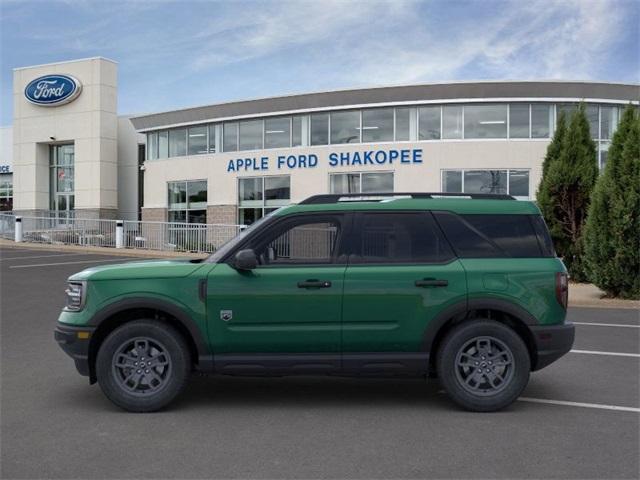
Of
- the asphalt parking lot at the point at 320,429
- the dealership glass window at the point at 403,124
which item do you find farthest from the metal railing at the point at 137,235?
the asphalt parking lot at the point at 320,429

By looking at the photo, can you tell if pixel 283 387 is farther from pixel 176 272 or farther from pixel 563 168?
pixel 563 168

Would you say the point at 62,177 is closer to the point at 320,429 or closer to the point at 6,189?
the point at 6,189

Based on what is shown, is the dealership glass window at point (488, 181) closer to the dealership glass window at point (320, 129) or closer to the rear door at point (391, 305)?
the dealership glass window at point (320, 129)

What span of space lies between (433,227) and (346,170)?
2140cm

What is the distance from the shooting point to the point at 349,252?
5664mm

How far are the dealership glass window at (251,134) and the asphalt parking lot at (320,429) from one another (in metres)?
22.5

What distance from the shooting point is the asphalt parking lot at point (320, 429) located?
4258 millimetres

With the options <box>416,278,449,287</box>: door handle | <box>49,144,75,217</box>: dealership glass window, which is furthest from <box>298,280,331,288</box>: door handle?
<box>49,144,75,217</box>: dealership glass window

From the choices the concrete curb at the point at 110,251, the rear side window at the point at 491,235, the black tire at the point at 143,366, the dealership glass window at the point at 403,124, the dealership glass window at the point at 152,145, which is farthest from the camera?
the dealership glass window at the point at 152,145

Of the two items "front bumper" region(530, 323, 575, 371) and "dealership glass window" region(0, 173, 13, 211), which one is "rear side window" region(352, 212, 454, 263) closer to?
"front bumper" region(530, 323, 575, 371)

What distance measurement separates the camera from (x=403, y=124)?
26250mm

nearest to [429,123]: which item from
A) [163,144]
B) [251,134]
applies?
[251,134]

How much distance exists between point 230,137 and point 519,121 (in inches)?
496

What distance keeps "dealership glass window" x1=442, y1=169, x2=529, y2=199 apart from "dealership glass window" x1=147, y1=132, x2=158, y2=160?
15.1 meters
